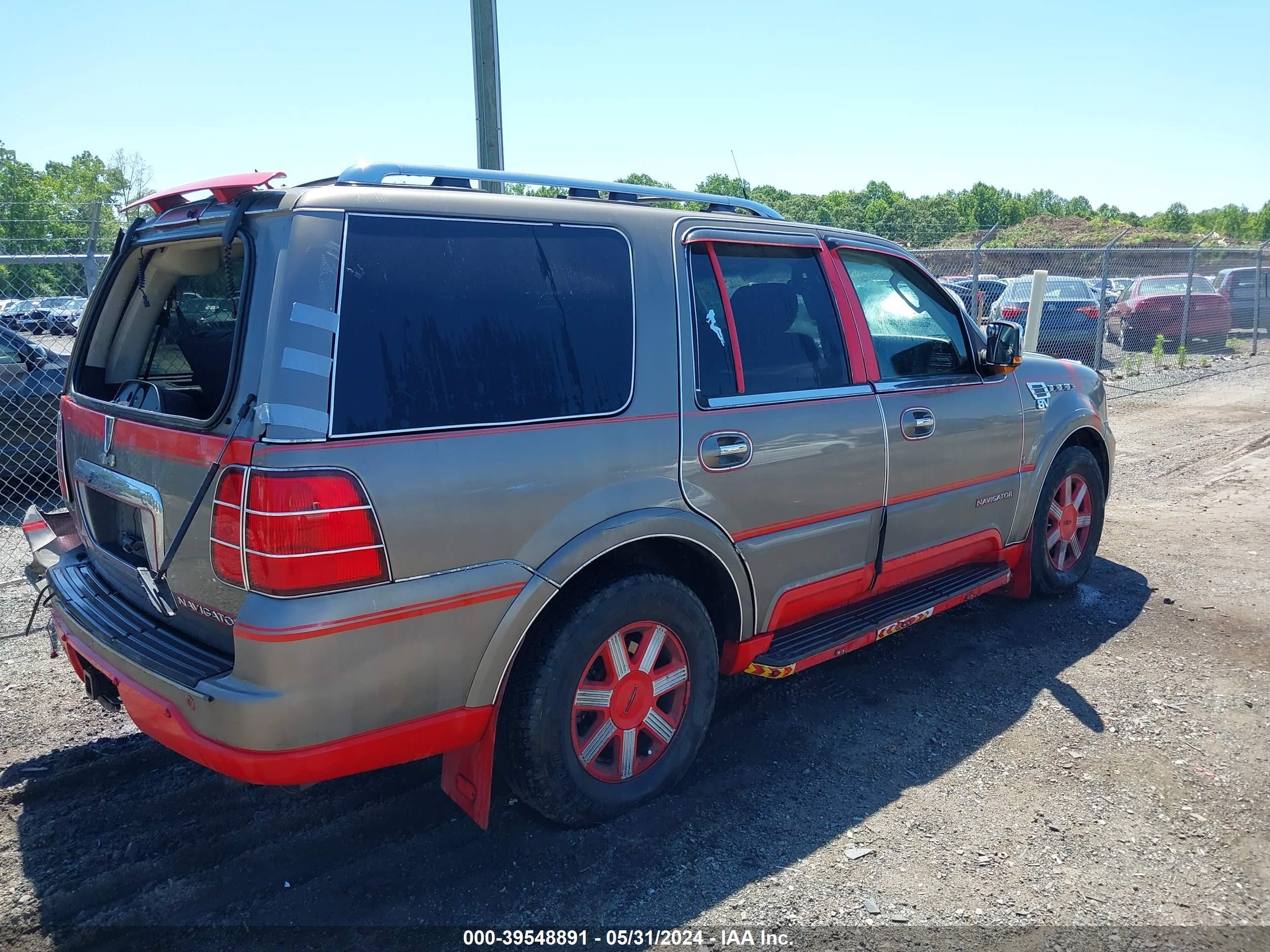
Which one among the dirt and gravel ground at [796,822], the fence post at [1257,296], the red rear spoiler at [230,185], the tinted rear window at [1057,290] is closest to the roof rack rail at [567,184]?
the red rear spoiler at [230,185]

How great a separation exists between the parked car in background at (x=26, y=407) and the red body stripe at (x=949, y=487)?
266 inches

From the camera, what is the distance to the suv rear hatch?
2539 mm

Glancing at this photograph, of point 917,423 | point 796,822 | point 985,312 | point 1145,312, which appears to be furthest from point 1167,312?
point 796,822

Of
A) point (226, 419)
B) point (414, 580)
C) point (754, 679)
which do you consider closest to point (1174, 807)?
point (754, 679)

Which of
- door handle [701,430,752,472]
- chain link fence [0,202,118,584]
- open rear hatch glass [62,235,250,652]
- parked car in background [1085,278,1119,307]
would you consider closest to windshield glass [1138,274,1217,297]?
parked car in background [1085,278,1119,307]

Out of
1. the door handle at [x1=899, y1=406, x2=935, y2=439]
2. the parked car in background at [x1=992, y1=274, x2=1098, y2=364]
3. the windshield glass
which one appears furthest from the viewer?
the windshield glass

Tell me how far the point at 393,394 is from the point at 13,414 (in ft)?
21.5

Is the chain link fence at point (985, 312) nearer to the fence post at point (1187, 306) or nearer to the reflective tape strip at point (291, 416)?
the fence post at point (1187, 306)

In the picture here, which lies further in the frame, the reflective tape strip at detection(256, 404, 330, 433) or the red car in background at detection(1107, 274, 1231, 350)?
the red car in background at detection(1107, 274, 1231, 350)

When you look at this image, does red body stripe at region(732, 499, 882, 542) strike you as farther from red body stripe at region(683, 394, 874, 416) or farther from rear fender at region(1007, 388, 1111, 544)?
rear fender at region(1007, 388, 1111, 544)

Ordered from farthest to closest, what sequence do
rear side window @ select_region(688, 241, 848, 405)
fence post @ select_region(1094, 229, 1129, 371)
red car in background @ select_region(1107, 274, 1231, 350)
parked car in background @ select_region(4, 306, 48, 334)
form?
red car in background @ select_region(1107, 274, 1231, 350), fence post @ select_region(1094, 229, 1129, 371), parked car in background @ select_region(4, 306, 48, 334), rear side window @ select_region(688, 241, 848, 405)

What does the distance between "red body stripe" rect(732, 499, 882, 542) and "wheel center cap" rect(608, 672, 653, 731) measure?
0.61 metres

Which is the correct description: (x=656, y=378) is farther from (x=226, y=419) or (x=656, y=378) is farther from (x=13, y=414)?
(x=13, y=414)

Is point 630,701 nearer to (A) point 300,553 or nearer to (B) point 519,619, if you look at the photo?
(B) point 519,619
